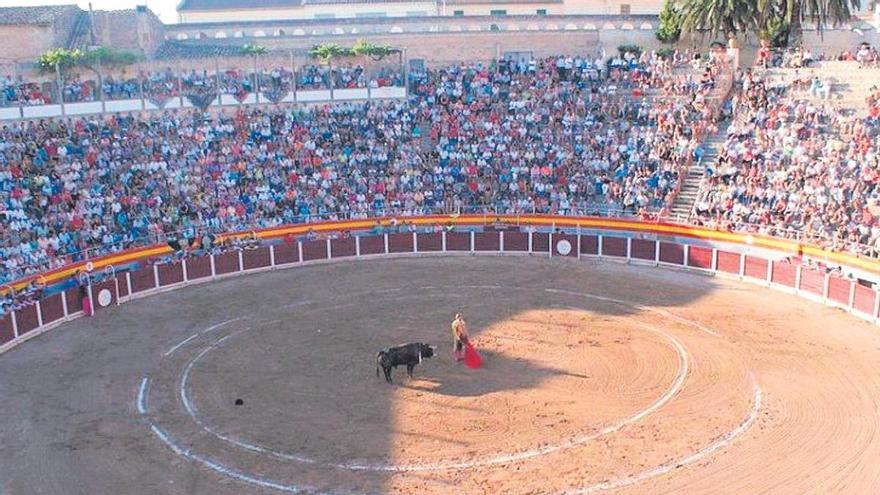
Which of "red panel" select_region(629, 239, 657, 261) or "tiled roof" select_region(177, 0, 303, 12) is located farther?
"tiled roof" select_region(177, 0, 303, 12)

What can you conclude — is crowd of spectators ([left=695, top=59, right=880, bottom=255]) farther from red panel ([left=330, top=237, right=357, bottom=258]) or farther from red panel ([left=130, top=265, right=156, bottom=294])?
red panel ([left=130, top=265, right=156, bottom=294])

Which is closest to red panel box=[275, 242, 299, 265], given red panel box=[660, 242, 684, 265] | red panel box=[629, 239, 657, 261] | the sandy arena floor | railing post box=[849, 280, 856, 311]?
the sandy arena floor

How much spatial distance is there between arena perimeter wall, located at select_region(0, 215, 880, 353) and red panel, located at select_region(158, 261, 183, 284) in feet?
0.11

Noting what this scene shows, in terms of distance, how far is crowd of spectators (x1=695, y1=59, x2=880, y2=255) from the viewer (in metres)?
31.2

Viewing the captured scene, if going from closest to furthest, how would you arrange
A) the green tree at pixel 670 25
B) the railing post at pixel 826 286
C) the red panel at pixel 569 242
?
the railing post at pixel 826 286 < the red panel at pixel 569 242 < the green tree at pixel 670 25

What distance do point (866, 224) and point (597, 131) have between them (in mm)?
13639

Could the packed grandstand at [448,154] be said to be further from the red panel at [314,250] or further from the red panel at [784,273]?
the red panel at [314,250]

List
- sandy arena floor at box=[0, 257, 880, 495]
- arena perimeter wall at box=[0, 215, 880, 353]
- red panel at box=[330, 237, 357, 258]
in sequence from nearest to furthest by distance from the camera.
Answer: sandy arena floor at box=[0, 257, 880, 495]
arena perimeter wall at box=[0, 215, 880, 353]
red panel at box=[330, 237, 357, 258]

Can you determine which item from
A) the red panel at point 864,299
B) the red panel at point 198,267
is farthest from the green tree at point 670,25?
the red panel at point 198,267

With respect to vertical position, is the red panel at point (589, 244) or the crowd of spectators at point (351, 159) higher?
the crowd of spectators at point (351, 159)

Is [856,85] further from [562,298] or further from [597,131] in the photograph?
[562,298]

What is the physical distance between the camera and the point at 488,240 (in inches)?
1380

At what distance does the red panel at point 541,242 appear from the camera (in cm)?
3462

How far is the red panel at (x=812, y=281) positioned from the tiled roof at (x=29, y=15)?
125 feet
